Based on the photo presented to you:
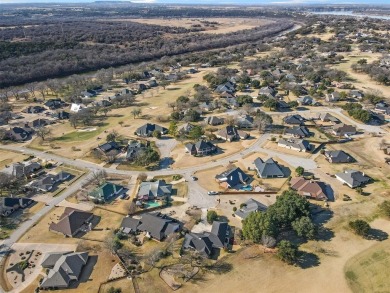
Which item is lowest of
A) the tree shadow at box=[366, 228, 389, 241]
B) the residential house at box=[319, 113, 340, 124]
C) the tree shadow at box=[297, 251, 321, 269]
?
the tree shadow at box=[297, 251, 321, 269]

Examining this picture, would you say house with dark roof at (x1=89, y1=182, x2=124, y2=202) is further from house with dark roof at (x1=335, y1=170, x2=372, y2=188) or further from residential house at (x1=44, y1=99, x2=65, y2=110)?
residential house at (x1=44, y1=99, x2=65, y2=110)

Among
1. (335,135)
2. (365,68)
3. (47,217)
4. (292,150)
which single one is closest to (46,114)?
(47,217)

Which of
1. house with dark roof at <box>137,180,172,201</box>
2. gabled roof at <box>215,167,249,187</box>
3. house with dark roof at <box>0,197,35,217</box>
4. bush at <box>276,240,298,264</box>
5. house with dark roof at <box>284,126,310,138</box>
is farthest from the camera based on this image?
house with dark roof at <box>284,126,310,138</box>

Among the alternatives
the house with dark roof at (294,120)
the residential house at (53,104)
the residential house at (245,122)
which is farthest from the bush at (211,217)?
the residential house at (53,104)

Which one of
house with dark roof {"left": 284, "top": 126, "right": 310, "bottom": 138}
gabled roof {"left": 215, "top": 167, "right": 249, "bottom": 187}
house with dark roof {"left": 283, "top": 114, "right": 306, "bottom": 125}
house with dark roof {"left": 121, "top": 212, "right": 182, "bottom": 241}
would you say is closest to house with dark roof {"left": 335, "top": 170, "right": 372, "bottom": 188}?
gabled roof {"left": 215, "top": 167, "right": 249, "bottom": 187}

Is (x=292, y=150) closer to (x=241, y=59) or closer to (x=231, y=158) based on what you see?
(x=231, y=158)

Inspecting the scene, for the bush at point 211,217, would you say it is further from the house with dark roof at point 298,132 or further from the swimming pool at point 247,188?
the house with dark roof at point 298,132

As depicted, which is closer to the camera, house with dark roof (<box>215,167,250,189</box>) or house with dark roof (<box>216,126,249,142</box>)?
house with dark roof (<box>215,167,250,189</box>)
